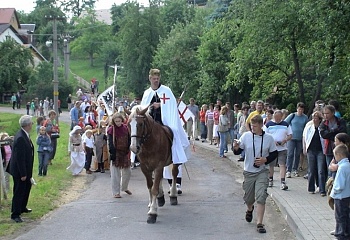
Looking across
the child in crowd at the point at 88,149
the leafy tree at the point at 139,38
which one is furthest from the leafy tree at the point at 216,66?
the leafy tree at the point at 139,38

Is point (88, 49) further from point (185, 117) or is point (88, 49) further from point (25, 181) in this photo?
point (25, 181)

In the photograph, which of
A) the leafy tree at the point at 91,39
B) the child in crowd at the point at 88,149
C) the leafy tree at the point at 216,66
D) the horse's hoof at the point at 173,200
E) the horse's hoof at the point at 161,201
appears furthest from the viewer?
the leafy tree at the point at 91,39

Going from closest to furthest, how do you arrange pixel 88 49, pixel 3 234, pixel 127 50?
pixel 3 234, pixel 127 50, pixel 88 49

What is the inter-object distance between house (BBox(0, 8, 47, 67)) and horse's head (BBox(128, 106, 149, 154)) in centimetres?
7794

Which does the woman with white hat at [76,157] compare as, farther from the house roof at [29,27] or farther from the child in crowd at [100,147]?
the house roof at [29,27]

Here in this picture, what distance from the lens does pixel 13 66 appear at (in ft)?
226

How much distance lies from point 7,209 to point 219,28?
21201mm

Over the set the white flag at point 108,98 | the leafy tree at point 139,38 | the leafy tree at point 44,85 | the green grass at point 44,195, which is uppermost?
the leafy tree at point 139,38

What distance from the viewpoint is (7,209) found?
1290 centimetres

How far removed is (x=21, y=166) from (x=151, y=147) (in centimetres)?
244

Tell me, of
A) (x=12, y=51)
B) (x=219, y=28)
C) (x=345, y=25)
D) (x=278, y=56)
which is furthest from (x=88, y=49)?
(x=345, y=25)

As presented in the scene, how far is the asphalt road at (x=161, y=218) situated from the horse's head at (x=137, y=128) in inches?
54.1

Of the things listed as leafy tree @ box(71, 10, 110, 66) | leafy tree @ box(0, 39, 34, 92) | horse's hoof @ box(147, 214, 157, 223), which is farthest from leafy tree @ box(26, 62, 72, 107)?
horse's hoof @ box(147, 214, 157, 223)

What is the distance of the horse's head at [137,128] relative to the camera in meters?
11.7
